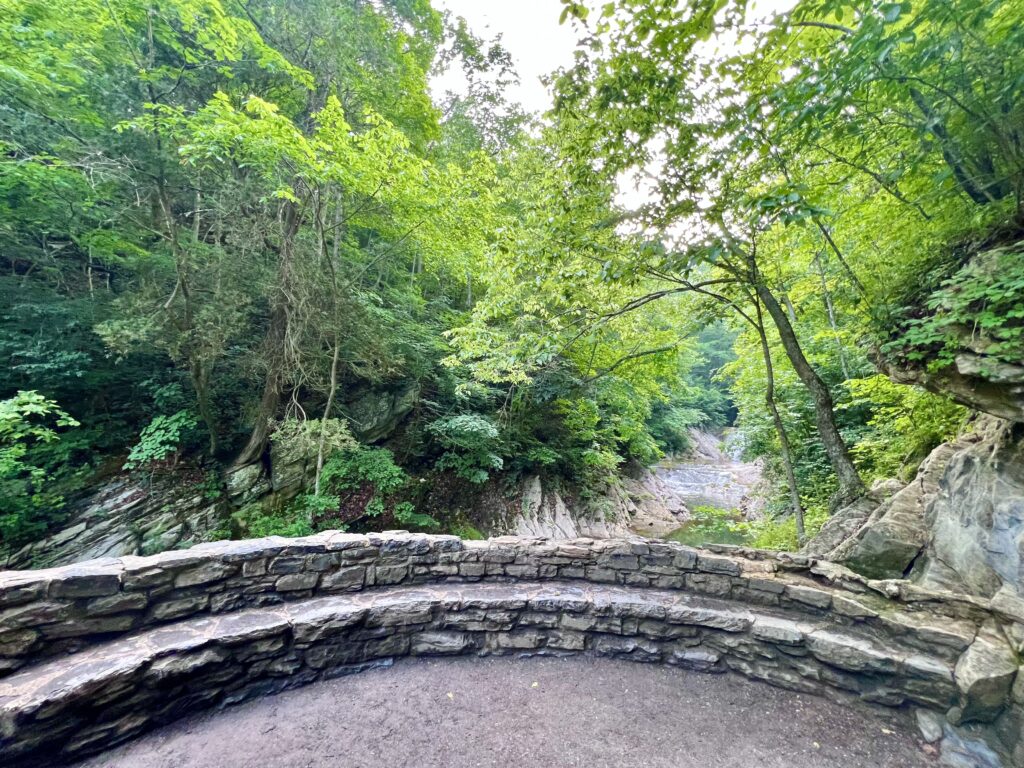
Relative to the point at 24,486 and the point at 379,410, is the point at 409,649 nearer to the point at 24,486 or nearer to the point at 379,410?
the point at 379,410

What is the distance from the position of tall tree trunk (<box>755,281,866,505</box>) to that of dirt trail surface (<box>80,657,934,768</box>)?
2068 mm

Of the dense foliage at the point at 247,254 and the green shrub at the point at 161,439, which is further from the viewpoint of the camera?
the green shrub at the point at 161,439

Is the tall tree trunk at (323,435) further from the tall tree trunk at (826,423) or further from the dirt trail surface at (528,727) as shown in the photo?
the tall tree trunk at (826,423)

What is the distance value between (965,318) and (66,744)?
227 inches

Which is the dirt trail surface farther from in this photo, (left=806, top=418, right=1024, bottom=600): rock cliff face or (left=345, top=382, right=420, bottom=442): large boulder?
(left=345, top=382, right=420, bottom=442): large boulder

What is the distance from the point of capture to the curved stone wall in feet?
7.04

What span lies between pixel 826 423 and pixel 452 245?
6031 millimetres

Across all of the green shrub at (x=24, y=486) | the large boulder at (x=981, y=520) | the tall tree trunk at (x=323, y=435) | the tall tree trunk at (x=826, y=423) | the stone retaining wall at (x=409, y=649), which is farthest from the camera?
the tall tree trunk at (x=323, y=435)

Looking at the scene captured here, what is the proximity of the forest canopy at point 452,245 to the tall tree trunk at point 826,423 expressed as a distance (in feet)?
0.14

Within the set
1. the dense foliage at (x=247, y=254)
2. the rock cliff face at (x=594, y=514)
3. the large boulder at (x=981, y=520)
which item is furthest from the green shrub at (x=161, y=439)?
the large boulder at (x=981, y=520)

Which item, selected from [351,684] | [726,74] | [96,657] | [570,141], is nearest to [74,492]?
[96,657]

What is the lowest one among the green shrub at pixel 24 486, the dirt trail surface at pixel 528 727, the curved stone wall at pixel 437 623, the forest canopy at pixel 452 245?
the dirt trail surface at pixel 528 727

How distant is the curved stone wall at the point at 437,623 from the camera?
2.14 meters

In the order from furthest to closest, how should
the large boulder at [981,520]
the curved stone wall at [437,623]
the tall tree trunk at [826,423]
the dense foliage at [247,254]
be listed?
the dense foliage at [247,254]
the tall tree trunk at [826,423]
the large boulder at [981,520]
the curved stone wall at [437,623]
